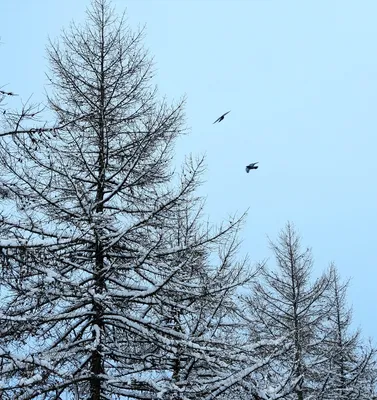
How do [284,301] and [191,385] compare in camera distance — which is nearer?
[191,385]

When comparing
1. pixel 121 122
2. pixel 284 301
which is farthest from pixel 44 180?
pixel 284 301

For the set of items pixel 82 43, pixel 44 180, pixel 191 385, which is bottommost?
pixel 191 385

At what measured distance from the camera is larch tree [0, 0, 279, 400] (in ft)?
16.8

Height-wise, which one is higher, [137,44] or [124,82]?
[137,44]

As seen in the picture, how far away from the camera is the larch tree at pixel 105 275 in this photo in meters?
5.11

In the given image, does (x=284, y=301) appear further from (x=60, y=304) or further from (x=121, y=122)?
(x=60, y=304)

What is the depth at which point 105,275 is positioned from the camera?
603 cm

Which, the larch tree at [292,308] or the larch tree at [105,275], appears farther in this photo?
the larch tree at [292,308]

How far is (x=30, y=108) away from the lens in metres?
4.68

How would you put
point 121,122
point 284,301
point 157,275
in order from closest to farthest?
point 157,275 → point 121,122 → point 284,301

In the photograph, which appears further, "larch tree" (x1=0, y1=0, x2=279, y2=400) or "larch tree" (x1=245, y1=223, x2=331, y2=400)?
"larch tree" (x1=245, y1=223, x2=331, y2=400)

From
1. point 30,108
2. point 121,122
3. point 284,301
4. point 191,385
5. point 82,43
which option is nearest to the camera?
point 30,108

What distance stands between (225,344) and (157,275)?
4.48ft

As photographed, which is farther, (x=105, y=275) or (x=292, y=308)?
(x=292, y=308)
